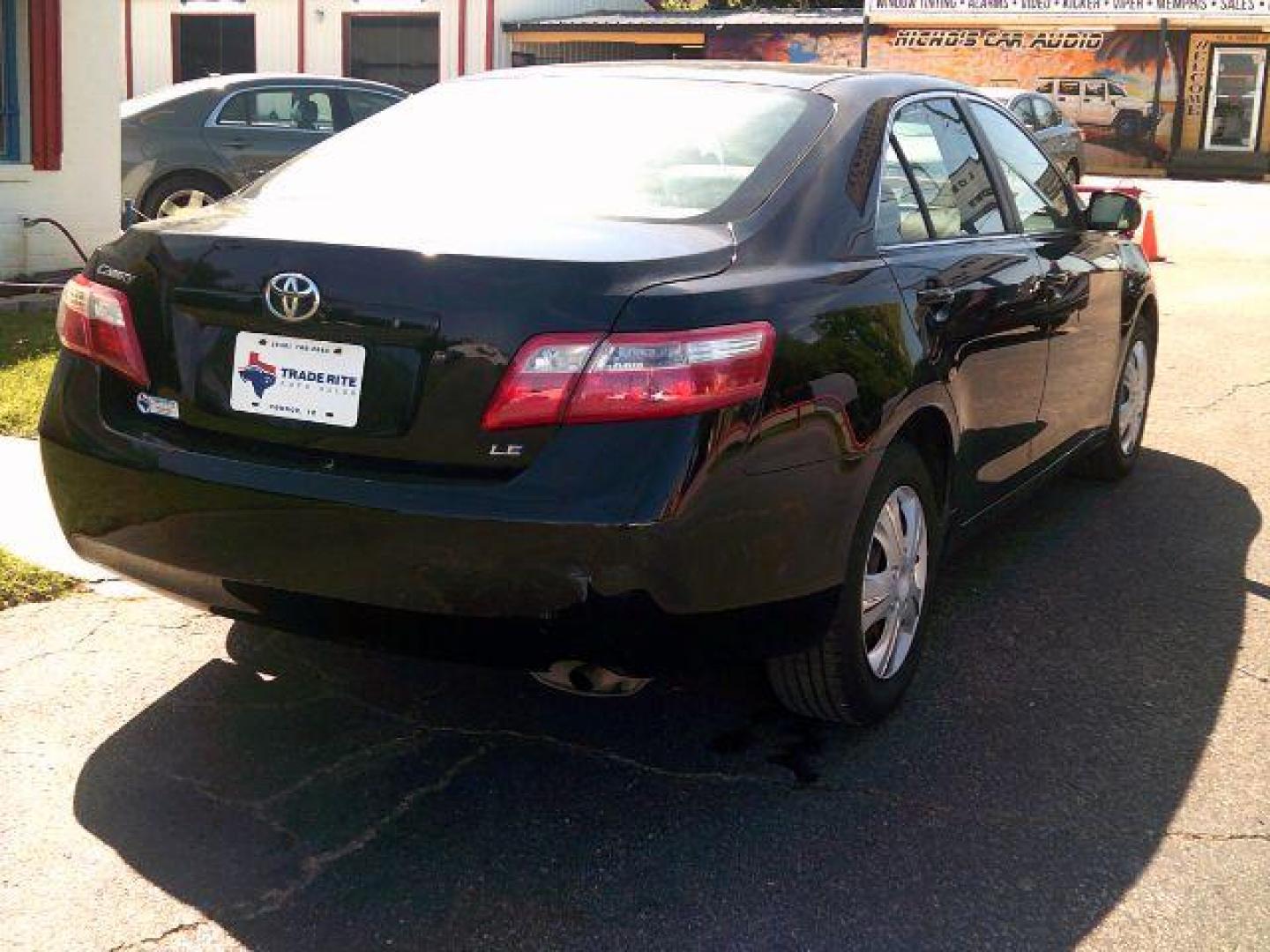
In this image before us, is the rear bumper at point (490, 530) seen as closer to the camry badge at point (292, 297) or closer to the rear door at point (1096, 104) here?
the camry badge at point (292, 297)

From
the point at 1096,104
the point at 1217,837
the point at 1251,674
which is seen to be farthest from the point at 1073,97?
the point at 1217,837

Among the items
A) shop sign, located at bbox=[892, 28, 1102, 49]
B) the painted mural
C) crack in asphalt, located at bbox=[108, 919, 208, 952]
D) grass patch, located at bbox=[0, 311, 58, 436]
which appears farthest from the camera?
shop sign, located at bbox=[892, 28, 1102, 49]

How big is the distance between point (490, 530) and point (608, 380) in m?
0.37

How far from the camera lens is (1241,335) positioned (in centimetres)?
1052

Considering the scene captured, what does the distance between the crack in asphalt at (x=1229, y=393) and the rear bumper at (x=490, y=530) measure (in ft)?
17.2

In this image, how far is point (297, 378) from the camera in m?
3.20

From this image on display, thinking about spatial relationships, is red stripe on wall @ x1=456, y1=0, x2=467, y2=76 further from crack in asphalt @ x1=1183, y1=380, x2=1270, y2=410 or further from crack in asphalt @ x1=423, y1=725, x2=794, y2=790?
crack in asphalt @ x1=423, y1=725, x2=794, y2=790

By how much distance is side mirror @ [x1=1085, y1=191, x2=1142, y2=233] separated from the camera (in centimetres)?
555

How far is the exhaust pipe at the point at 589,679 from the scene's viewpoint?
314 centimetres

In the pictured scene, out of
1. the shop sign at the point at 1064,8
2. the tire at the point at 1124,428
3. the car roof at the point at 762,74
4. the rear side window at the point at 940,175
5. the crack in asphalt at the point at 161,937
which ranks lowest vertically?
the crack in asphalt at the point at 161,937

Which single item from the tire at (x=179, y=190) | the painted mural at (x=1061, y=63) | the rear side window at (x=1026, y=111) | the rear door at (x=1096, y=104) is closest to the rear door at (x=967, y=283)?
the tire at (x=179, y=190)

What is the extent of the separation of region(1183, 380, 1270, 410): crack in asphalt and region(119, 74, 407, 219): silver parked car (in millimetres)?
7215

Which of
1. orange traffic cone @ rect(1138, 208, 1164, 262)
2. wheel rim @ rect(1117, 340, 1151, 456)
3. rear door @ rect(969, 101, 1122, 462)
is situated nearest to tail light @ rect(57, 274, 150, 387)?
rear door @ rect(969, 101, 1122, 462)

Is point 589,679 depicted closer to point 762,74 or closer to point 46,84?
point 762,74
